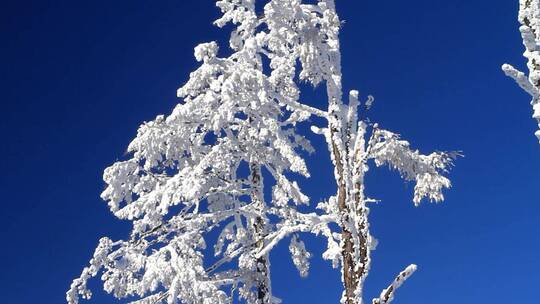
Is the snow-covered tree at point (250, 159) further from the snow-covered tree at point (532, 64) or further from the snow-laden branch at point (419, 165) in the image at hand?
the snow-covered tree at point (532, 64)

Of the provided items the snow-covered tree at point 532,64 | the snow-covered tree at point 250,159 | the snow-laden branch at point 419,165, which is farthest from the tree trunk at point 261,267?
the snow-covered tree at point 532,64

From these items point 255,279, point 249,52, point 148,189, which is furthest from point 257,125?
point 255,279

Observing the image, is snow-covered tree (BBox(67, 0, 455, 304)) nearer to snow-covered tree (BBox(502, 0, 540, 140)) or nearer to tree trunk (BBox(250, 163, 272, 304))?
tree trunk (BBox(250, 163, 272, 304))

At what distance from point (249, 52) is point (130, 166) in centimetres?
385

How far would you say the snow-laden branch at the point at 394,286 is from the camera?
10344mm

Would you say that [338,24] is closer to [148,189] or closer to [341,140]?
[341,140]

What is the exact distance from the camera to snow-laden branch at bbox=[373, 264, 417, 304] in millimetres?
10344

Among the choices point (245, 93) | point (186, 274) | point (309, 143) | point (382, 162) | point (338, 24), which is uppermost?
point (309, 143)

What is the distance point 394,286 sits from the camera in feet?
34.3

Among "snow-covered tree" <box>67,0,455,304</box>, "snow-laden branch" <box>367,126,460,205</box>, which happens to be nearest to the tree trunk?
"snow-covered tree" <box>67,0,455,304</box>

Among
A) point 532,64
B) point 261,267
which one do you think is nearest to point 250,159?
point 261,267

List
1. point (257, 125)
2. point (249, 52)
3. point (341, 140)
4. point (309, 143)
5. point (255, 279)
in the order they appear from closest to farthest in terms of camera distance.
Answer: point (341, 140)
point (249, 52)
point (257, 125)
point (255, 279)
point (309, 143)

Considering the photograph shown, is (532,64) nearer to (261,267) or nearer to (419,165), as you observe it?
(419,165)

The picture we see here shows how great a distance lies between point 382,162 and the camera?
457 inches
